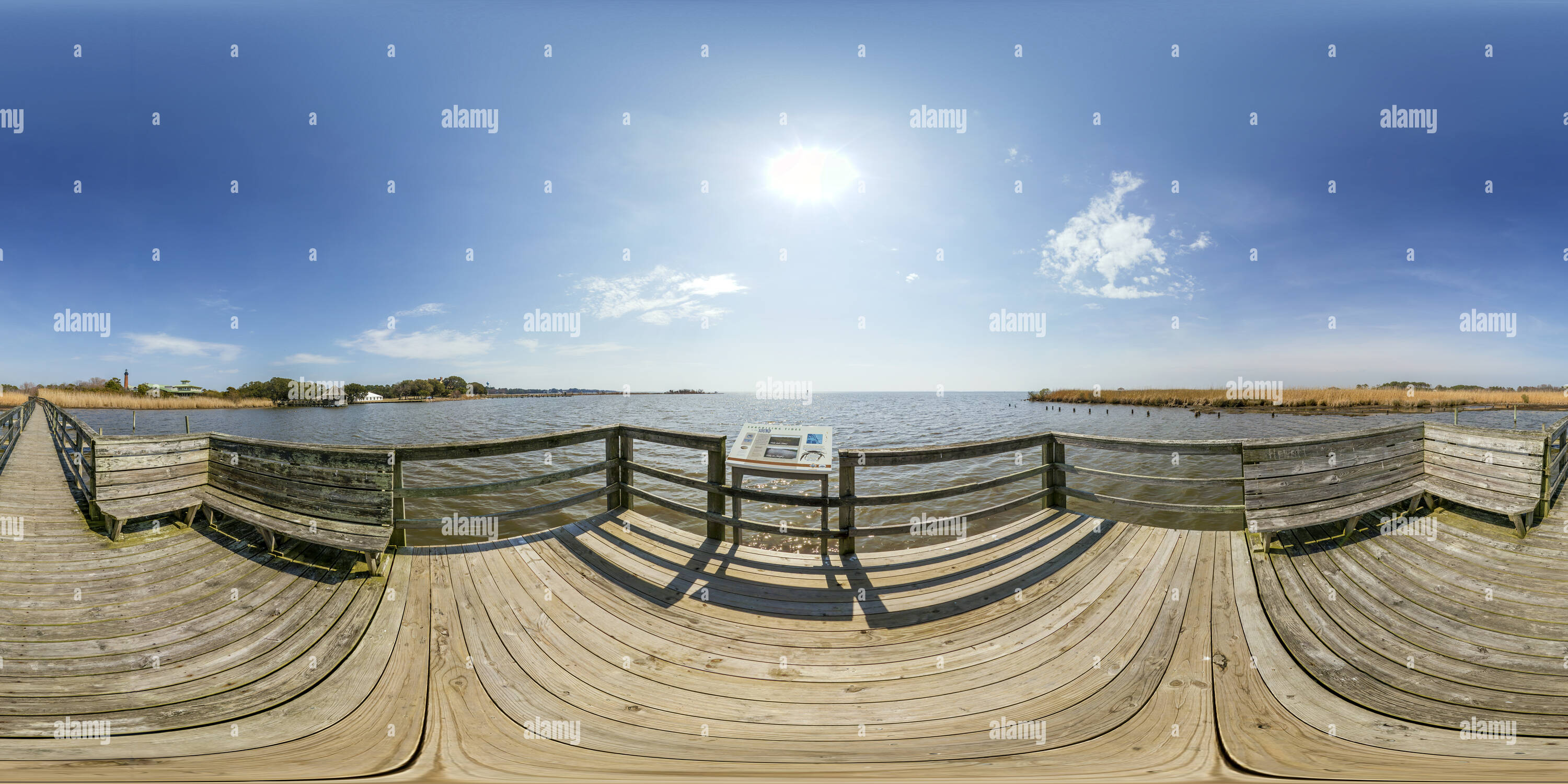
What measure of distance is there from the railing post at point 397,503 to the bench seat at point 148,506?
2.87 metres

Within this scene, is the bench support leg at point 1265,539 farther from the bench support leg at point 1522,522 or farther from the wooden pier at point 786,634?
the bench support leg at point 1522,522

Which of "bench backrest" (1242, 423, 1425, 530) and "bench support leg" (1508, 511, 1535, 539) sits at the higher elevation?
"bench backrest" (1242, 423, 1425, 530)

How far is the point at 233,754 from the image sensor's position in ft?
7.22

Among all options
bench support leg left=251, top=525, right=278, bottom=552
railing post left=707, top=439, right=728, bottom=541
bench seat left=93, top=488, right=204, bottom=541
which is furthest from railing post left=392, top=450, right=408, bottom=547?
bench seat left=93, top=488, right=204, bottom=541

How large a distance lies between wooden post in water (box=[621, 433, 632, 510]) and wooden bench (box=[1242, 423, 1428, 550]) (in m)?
5.93

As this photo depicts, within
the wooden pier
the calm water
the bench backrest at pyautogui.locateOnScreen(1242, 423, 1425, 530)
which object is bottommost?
the calm water

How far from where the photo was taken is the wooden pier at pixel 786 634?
222cm

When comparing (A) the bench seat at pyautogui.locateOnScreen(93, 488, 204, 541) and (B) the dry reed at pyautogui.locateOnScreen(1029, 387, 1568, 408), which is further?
(B) the dry reed at pyautogui.locateOnScreen(1029, 387, 1568, 408)

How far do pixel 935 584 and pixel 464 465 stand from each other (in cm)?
1681

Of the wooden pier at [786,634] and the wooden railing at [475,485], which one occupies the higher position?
the wooden railing at [475,485]

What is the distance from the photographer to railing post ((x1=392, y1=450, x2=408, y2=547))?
406 centimetres

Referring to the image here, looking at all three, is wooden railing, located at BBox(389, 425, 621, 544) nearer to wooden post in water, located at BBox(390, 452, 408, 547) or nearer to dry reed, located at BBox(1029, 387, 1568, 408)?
wooden post in water, located at BBox(390, 452, 408, 547)

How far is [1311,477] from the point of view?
4.50m

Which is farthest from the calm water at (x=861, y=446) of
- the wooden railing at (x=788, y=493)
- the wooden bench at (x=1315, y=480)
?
the wooden bench at (x=1315, y=480)
